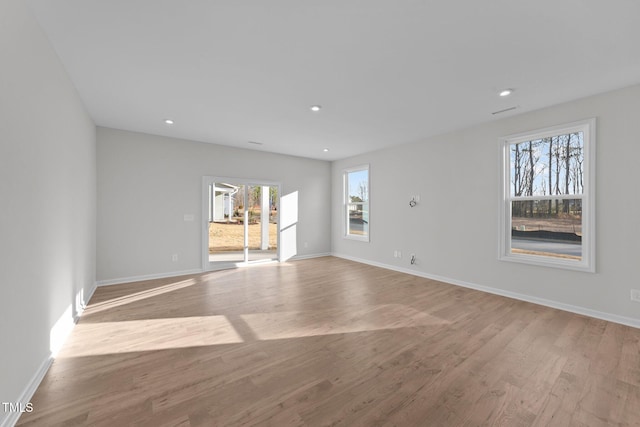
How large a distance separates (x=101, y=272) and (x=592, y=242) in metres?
7.07

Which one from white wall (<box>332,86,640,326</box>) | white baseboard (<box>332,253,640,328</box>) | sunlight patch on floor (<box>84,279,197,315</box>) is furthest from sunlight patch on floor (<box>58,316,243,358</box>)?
white wall (<box>332,86,640,326</box>)

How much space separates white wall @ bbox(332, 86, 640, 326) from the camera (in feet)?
9.46

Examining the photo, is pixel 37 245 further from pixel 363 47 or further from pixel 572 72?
pixel 572 72

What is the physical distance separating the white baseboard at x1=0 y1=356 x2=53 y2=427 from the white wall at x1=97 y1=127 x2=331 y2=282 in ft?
8.77

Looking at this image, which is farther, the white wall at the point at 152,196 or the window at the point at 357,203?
the window at the point at 357,203

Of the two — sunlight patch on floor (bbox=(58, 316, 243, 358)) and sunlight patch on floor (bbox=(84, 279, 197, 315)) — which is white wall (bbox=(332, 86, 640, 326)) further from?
sunlight patch on floor (bbox=(84, 279, 197, 315))

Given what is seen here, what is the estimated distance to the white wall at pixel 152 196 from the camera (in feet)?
14.2

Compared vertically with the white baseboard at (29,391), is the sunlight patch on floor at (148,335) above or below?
below

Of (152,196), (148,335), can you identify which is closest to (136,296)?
(148,335)

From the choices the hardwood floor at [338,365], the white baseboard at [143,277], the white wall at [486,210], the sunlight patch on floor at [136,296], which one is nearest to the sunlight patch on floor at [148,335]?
the hardwood floor at [338,365]

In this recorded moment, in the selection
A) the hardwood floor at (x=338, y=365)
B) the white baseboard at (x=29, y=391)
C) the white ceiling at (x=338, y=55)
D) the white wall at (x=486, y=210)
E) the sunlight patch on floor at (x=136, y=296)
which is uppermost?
the white ceiling at (x=338, y=55)

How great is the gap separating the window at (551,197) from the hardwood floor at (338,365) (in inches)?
31.6

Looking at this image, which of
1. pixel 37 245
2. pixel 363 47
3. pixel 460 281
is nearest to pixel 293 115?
pixel 363 47

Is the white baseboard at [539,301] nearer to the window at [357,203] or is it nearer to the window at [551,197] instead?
the window at [551,197]
